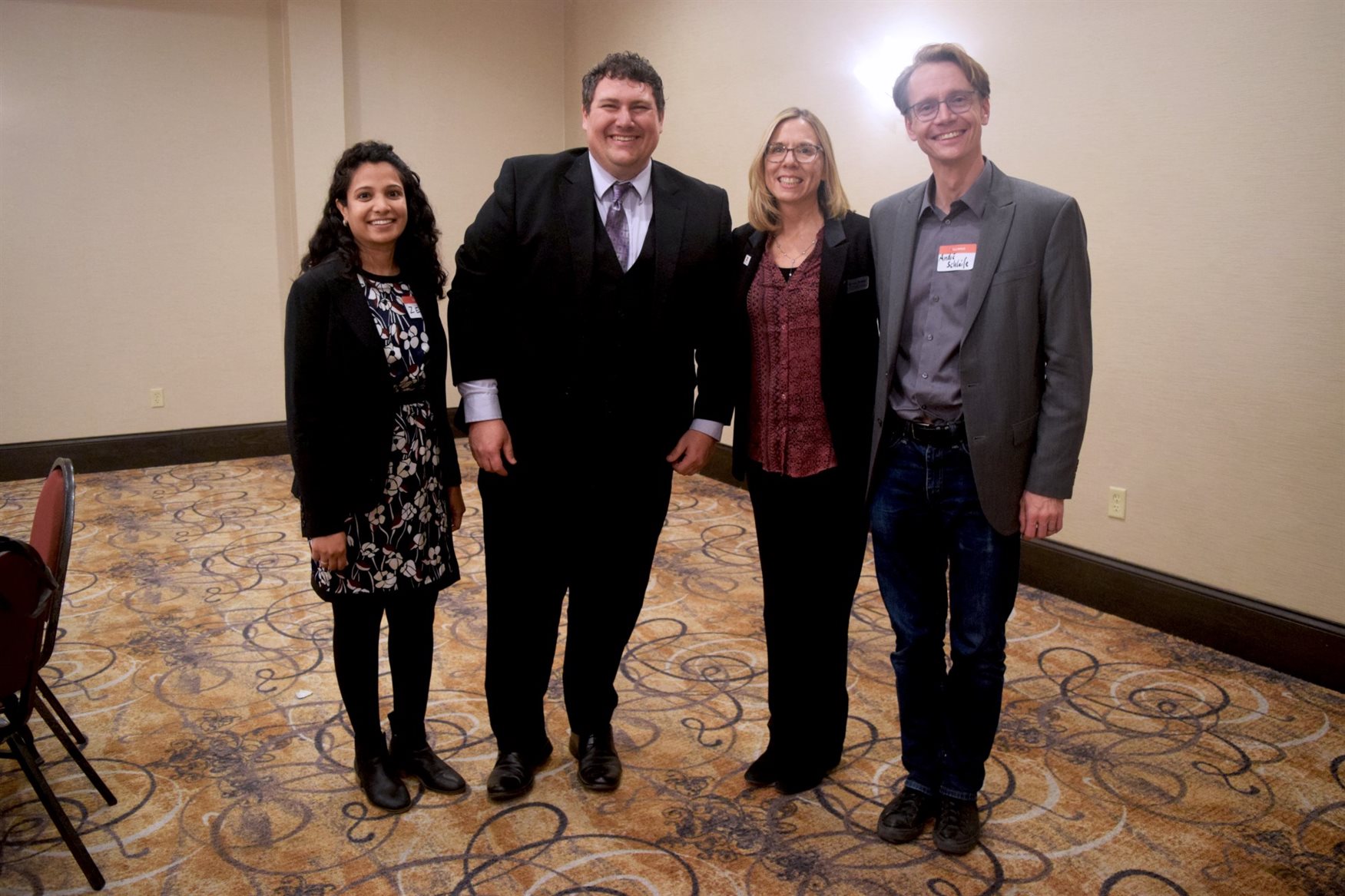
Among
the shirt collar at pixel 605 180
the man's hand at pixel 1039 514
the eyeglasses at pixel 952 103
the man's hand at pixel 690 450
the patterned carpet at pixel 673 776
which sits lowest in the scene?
the patterned carpet at pixel 673 776

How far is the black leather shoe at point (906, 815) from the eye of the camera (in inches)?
91.7

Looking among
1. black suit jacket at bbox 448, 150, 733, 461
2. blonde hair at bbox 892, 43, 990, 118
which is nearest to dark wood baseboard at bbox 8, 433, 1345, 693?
black suit jacket at bbox 448, 150, 733, 461

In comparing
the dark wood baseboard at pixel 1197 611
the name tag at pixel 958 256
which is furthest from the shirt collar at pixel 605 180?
the dark wood baseboard at pixel 1197 611

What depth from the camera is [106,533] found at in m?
4.81

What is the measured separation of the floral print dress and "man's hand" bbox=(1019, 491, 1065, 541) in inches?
53.2

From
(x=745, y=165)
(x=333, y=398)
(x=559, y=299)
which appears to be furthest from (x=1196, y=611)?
(x=745, y=165)

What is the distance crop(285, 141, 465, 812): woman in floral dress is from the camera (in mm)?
2217

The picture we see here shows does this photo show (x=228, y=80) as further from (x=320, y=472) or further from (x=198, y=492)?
(x=320, y=472)

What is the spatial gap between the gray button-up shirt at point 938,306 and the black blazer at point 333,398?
3.83 feet

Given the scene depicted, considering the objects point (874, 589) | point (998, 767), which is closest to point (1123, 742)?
point (998, 767)

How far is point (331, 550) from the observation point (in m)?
2.25

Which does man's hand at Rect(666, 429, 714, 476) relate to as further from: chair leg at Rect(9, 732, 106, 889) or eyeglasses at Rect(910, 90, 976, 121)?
chair leg at Rect(9, 732, 106, 889)

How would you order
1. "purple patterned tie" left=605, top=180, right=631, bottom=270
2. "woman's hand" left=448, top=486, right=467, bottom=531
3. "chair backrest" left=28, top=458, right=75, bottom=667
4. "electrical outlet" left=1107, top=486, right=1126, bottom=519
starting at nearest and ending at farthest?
1. "chair backrest" left=28, top=458, right=75, bottom=667
2. "purple patterned tie" left=605, top=180, right=631, bottom=270
3. "woman's hand" left=448, top=486, right=467, bottom=531
4. "electrical outlet" left=1107, top=486, right=1126, bottom=519

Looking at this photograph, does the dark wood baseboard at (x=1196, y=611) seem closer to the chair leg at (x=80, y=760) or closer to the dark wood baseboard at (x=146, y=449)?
the chair leg at (x=80, y=760)
